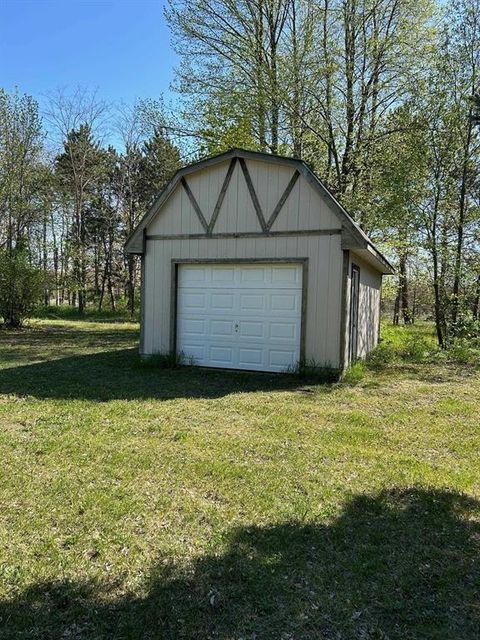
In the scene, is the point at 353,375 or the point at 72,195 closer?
the point at 353,375

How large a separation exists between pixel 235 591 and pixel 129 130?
1117 inches

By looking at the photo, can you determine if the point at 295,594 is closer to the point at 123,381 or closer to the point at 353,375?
the point at 123,381

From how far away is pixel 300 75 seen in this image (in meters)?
13.8

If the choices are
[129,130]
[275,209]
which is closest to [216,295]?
[275,209]

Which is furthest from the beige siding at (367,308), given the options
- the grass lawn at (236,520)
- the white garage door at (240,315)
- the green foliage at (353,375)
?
the grass lawn at (236,520)

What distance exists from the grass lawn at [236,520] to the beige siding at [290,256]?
212 centimetres

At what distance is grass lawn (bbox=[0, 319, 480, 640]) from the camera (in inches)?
87.7

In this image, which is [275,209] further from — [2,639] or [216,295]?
[2,639]

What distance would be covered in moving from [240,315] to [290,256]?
1.52 meters

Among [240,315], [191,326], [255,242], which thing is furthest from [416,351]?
[191,326]

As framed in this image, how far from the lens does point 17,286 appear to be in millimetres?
15250

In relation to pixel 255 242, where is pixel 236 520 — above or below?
below

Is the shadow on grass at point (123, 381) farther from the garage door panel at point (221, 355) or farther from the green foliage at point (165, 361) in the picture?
the garage door panel at point (221, 355)

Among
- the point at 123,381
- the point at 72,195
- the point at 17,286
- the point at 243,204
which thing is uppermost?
the point at 72,195
